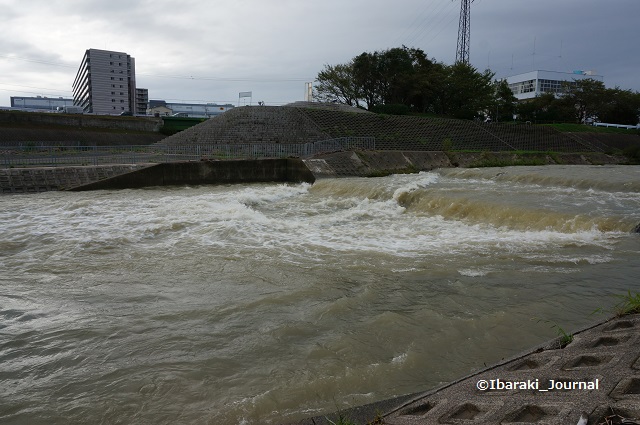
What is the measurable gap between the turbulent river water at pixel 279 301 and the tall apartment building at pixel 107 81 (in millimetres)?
90050

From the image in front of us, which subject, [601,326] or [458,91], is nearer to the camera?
[601,326]

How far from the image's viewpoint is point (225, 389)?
4.51 m

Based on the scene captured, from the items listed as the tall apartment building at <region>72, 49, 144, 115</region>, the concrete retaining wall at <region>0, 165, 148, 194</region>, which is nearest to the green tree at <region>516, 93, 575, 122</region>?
the concrete retaining wall at <region>0, 165, 148, 194</region>

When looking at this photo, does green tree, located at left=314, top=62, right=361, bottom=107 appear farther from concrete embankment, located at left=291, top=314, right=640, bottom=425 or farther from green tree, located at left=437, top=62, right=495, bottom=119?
concrete embankment, located at left=291, top=314, right=640, bottom=425

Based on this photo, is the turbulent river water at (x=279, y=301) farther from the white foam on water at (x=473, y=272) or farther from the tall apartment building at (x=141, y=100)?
the tall apartment building at (x=141, y=100)

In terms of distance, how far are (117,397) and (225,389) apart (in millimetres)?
1026

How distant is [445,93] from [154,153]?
37.7 metres

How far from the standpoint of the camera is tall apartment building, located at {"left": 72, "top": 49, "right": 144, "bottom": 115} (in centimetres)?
9331

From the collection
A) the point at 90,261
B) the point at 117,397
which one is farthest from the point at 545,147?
the point at 117,397

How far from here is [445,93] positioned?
5438 centimetres

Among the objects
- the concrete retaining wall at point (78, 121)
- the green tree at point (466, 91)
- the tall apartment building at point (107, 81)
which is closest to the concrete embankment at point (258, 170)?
the green tree at point (466, 91)

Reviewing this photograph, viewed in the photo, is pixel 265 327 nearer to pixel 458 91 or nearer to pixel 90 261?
pixel 90 261

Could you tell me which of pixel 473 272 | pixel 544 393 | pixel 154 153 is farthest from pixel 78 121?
pixel 544 393

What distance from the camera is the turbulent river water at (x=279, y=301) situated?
14.8 ft
